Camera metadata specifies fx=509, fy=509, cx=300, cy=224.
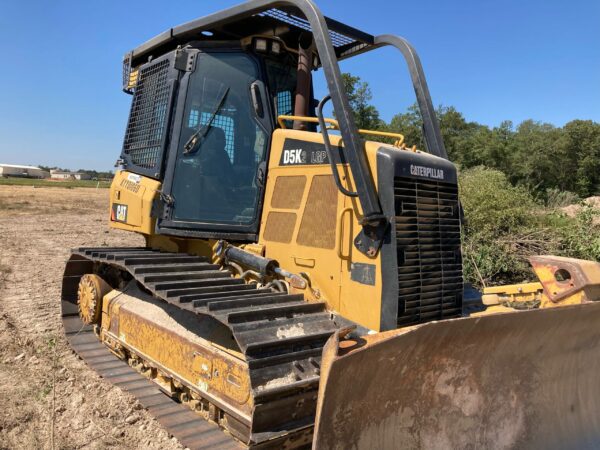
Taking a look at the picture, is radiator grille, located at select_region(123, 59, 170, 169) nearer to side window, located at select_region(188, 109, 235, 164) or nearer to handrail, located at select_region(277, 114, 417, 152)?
side window, located at select_region(188, 109, 235, 164)

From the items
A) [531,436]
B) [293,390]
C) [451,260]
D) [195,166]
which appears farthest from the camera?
[195,166]

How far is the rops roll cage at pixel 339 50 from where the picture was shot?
127 inches

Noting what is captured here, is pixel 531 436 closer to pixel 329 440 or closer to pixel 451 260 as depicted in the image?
pixel 451 260

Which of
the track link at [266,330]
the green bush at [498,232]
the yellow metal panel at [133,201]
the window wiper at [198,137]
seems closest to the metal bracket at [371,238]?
the track link at [266,330]

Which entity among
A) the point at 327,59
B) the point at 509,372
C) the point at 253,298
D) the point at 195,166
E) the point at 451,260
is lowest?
the point at 509,372

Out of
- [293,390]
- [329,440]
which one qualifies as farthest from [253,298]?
[329,440]

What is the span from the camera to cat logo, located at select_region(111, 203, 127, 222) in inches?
204

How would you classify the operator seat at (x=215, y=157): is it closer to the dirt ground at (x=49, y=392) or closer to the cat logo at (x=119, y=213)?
the cat logo at (x=119, y=213)

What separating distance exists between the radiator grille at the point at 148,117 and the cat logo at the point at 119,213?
0.48 meters

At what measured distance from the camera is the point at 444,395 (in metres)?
2.89

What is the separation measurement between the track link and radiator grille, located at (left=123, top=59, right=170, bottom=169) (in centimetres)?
128

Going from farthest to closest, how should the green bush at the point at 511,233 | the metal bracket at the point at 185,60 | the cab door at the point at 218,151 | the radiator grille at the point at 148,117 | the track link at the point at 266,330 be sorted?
the green bush at the point at 511,233
the radiator grille at the point at 148,117
the metal bracket at the point at 185,60
the cab door at the point at 218,151
the track link at the point at 266,330

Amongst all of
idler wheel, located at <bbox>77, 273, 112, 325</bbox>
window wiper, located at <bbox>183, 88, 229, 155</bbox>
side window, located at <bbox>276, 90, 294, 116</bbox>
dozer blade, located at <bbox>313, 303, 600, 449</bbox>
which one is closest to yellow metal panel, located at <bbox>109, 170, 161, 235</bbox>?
window wiper, located at <bbox>183, 88, 229, 155</bbox>

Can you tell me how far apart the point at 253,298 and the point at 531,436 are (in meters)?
1.99
